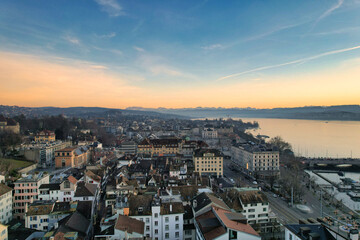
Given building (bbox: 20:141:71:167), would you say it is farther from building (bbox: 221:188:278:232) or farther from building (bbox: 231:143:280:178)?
building (bbox: 231:143:280:178)

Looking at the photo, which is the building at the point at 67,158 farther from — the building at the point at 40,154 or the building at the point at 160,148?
the building at the point at 160,148

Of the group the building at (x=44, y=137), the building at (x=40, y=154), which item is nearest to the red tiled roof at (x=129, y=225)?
the building at (x=40, y=154)

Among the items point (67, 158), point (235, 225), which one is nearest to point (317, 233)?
point (235, 225)

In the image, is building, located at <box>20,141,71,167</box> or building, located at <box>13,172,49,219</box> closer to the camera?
building, located at <box>13,172,49,219</box>

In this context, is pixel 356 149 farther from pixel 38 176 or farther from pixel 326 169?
pixel 38 176

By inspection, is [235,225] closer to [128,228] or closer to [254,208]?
[128,228]

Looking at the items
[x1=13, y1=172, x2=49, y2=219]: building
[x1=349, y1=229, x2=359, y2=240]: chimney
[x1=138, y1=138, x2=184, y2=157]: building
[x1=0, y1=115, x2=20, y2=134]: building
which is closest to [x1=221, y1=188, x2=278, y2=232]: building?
[x1=349, y1=229, x2=359, y2=240]: chimney
